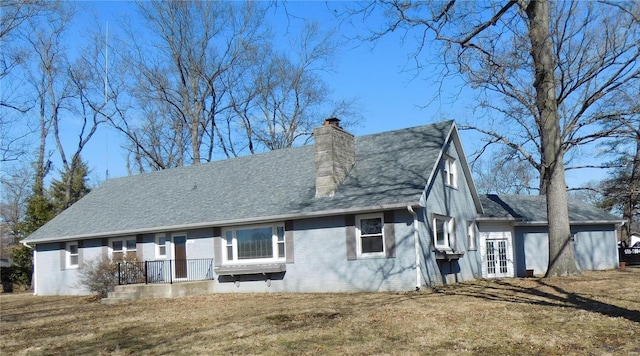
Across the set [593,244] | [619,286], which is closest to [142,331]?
[619,286]

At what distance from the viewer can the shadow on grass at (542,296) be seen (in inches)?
448

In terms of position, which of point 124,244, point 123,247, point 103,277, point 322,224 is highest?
point 322,224

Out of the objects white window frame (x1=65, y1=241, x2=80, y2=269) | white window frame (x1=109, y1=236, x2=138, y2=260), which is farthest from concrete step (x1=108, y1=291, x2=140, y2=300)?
white window frame (x1=65, y1=241, x2=80, y2=269)

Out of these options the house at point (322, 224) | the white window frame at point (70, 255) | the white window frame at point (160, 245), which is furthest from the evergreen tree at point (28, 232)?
the white window frame at point (160, 245)

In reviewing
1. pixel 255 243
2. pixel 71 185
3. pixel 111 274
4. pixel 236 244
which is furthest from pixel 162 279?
pixel 71 185

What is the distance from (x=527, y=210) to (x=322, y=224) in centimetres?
1265

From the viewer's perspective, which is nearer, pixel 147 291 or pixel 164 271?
pixel 147 291

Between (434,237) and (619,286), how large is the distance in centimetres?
536

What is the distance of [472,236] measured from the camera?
74.4ft

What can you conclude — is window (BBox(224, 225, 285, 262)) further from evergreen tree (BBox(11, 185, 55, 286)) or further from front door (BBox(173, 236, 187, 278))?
evergreen tree (BBox(11, 185, 55, 286))

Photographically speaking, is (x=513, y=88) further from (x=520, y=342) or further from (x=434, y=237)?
(x=520, y=342)

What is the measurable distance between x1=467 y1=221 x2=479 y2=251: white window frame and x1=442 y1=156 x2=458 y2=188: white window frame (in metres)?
2.01

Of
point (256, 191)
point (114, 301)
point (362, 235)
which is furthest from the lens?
point (256, 191)

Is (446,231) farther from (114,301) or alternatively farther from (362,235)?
(114,301)
